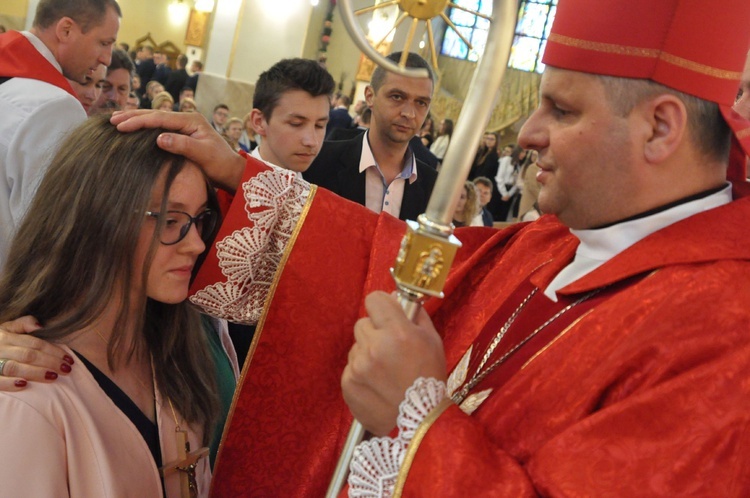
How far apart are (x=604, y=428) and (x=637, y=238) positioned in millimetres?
455

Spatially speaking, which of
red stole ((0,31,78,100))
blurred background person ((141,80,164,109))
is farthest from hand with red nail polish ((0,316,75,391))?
blurred background person ((141,80,164,109))

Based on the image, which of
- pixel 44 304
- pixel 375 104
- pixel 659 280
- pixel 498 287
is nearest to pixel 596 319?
pixel 659 280

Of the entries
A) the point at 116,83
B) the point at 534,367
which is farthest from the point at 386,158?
the point at 534,367

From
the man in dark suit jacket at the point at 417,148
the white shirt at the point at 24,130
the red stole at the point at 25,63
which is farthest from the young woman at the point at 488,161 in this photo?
the white shirt at the point at 24,130

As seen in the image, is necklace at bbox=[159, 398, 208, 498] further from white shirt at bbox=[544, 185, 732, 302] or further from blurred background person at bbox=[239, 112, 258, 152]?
blurred background person at bbox=[239, 112, 258, 152]

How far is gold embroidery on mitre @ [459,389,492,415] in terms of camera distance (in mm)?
1458

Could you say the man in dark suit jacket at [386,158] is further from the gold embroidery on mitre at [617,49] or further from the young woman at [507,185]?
the young woman at [507,185]

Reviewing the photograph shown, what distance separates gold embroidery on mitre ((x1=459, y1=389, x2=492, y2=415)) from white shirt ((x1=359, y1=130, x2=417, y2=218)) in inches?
89.6

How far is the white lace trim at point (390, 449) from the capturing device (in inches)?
49.1

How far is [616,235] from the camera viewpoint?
151cm

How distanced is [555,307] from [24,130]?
2.00 meters

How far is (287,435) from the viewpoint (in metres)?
1.87

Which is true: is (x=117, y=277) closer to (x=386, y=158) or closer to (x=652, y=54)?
(x=652, y=54)

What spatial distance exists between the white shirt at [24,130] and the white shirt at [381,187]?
4.52 feet
